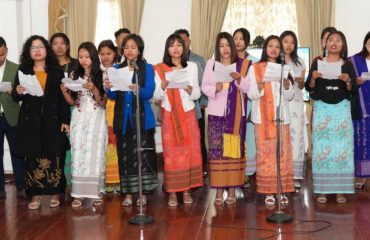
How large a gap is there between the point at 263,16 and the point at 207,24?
2.71ft

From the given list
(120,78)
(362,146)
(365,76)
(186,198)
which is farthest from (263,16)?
(120,78)

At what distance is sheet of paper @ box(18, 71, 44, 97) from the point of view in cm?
483

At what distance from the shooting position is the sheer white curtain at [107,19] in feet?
27.4

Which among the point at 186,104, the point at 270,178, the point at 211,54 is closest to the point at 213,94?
the point at 186,104

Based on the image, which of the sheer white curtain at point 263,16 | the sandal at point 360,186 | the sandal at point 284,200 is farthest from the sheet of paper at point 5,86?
the sheer white curtain at point 263,16

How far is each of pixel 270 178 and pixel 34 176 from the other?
7.02 ft

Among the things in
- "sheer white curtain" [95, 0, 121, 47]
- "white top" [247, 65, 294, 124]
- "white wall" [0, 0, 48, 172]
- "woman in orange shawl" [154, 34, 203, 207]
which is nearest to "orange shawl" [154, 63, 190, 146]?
"woman in orange shawl" [154, 34, 203, 207]

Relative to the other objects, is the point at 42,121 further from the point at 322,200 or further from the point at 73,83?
the point at 322,200

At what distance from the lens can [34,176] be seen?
5.13 m

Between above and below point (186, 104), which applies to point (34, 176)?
below

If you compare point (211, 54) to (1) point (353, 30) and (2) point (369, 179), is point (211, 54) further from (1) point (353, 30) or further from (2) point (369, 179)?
(2) point (369, 179)

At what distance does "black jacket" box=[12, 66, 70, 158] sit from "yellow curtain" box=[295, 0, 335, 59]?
393cm

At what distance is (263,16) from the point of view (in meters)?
8.04

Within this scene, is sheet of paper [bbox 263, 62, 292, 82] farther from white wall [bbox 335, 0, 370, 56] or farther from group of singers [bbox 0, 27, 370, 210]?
white wall [bbox 335, 0, 370, 56]
